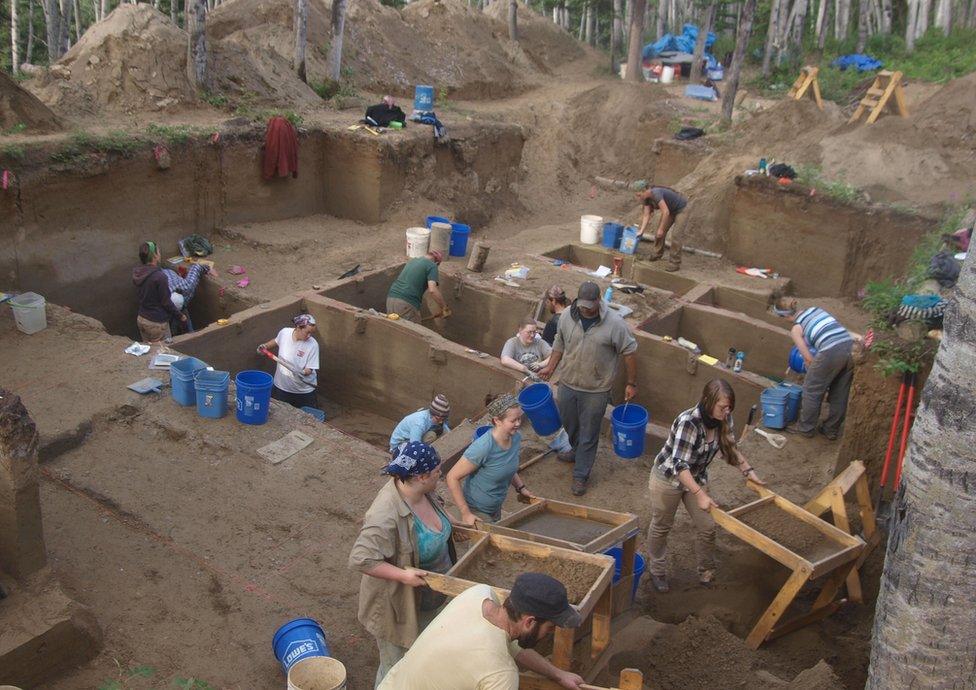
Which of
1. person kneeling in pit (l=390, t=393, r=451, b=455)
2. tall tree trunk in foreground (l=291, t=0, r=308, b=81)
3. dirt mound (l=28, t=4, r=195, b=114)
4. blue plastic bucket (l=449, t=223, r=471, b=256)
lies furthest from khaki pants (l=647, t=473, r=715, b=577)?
tall tree trunk in foreground (l=291, t=0, r=308, b=81)

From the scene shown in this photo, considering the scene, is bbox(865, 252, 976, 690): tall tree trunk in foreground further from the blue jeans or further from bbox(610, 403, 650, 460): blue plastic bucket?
bbox(610, 403, 650, 460): blue plastic bucket

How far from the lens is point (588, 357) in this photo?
701 centimetres

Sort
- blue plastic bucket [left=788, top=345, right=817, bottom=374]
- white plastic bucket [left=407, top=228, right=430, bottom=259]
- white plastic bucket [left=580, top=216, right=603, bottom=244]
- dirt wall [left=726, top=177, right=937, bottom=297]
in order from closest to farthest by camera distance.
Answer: blue plastic bucket [left=788, top=345, right=817, bottom=374]
white plastic bucket [left=407, top=228, right=430, bottom=259]
dirt wall [left=726, top=177, right=937, bottom=297]
white plastic bucket [left=580, top=216, right=603, bottom=244]

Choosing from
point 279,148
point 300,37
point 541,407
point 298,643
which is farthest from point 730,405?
point 300,37

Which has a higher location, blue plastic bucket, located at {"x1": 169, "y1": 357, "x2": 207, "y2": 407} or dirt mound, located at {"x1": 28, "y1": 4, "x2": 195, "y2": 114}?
dirt mound, located at {"x1": 28, "y1": 4, "x2": 195, "y2": 114}

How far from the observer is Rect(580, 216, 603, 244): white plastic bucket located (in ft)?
48.7

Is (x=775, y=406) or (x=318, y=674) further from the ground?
(x=775, y=406)

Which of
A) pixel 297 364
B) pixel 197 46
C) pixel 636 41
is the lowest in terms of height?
pixel 297 364

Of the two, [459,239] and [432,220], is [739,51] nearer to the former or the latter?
[432,220]

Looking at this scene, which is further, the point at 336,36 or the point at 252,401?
the point at 336,36

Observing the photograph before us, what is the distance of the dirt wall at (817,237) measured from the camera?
13109 millimetres

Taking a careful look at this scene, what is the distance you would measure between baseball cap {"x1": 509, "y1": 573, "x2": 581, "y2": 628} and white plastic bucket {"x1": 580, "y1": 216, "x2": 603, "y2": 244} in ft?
39.3

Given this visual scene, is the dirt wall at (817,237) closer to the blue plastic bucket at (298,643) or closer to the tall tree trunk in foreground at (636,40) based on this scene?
the tall tree trunk in foreground at (636,40)

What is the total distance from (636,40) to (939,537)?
21.6 meters
